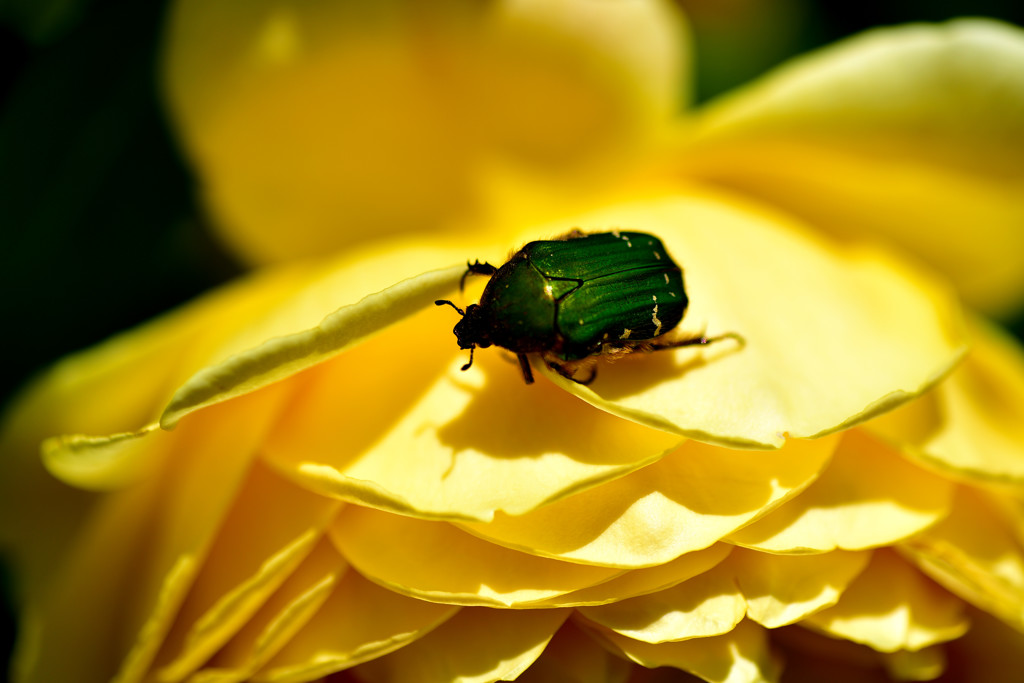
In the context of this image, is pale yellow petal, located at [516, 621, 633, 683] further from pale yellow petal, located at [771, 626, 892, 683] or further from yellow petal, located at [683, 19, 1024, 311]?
yellow petal, located at [683, 19, 1024, 311]

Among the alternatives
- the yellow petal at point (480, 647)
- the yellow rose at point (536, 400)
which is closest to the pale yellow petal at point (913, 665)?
the yellow rose at point (536, 400)

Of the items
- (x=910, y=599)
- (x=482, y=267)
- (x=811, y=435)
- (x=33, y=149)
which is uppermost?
(x=33, y=149)

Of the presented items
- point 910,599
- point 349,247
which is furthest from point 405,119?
point 910,599

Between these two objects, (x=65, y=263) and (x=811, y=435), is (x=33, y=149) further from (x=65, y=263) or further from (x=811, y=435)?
(x=811, y=435)

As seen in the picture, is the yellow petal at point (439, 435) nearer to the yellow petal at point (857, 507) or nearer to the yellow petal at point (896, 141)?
the yellow petal at point (857, 507)

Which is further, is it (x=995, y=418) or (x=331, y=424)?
(x=995, y=418)

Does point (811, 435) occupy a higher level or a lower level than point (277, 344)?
lower

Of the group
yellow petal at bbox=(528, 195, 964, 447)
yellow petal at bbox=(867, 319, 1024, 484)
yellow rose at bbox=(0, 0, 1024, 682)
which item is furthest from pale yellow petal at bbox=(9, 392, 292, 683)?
yellow petal at bbox=(867, 319, 1024, 484)
